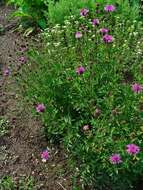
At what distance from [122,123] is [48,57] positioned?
1015 mm

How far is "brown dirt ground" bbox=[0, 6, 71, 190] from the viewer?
12.7 ft

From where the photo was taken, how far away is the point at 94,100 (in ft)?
11.8

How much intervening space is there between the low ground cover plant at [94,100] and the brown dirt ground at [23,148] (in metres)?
0.16

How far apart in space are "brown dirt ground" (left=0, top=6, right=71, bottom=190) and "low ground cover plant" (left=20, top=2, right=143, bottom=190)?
0.16m

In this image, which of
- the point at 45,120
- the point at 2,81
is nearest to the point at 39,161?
the point at 45,120

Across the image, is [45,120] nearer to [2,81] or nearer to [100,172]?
[100,172]

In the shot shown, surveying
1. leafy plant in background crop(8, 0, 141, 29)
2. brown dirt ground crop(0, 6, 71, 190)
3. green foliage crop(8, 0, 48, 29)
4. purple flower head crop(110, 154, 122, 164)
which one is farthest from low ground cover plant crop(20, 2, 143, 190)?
green foliage crop(8, 0, 48, 29)

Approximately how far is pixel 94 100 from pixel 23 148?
0.97 m

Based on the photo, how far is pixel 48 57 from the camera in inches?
160

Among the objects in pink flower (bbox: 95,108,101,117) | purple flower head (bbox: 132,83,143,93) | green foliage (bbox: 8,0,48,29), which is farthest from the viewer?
green foliage (bbox: 8,0,48,29)

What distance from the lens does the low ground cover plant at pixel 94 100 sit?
3287 millimetres

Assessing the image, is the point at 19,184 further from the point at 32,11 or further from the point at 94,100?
the point at 32,11

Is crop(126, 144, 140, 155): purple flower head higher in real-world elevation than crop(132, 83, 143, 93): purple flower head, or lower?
lower

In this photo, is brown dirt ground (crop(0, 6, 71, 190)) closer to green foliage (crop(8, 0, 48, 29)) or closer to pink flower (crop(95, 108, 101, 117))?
pink flower (crop(95, 108, 101, 117))
